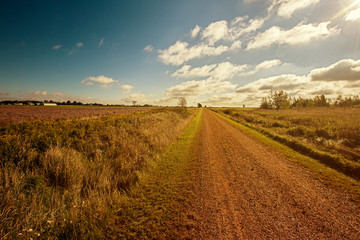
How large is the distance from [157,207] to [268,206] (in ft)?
10.5

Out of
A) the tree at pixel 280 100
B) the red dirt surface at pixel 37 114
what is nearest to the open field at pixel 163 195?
the red dirt surface at pixel 37 114

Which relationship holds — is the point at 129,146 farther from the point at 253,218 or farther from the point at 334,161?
the point at 334,161

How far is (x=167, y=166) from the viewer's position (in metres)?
6.61

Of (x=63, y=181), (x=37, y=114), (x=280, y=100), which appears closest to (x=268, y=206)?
(x=63, y=181)

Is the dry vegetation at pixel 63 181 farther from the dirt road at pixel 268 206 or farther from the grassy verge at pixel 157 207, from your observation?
the dirt road at pixel 268 206

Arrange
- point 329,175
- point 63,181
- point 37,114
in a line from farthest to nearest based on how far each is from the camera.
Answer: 1. point 37,114
2. point 329,175
3. point 63,181

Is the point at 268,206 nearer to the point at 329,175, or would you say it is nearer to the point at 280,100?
the point at 329,175

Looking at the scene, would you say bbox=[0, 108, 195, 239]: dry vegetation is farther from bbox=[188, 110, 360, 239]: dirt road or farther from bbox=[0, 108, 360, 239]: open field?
bbox=[188, 110, 360, 239]: dirt road

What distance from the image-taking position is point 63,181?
4559mm

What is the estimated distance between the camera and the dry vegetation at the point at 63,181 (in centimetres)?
285

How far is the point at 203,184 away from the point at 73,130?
779cm

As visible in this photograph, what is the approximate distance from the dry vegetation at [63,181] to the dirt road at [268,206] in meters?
2.55

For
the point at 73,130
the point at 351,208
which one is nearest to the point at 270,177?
the point at 351,208

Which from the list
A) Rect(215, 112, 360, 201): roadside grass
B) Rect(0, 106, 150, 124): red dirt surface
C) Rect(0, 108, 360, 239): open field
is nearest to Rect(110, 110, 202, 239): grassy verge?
Rect(0, 108, 360, 239): open field
